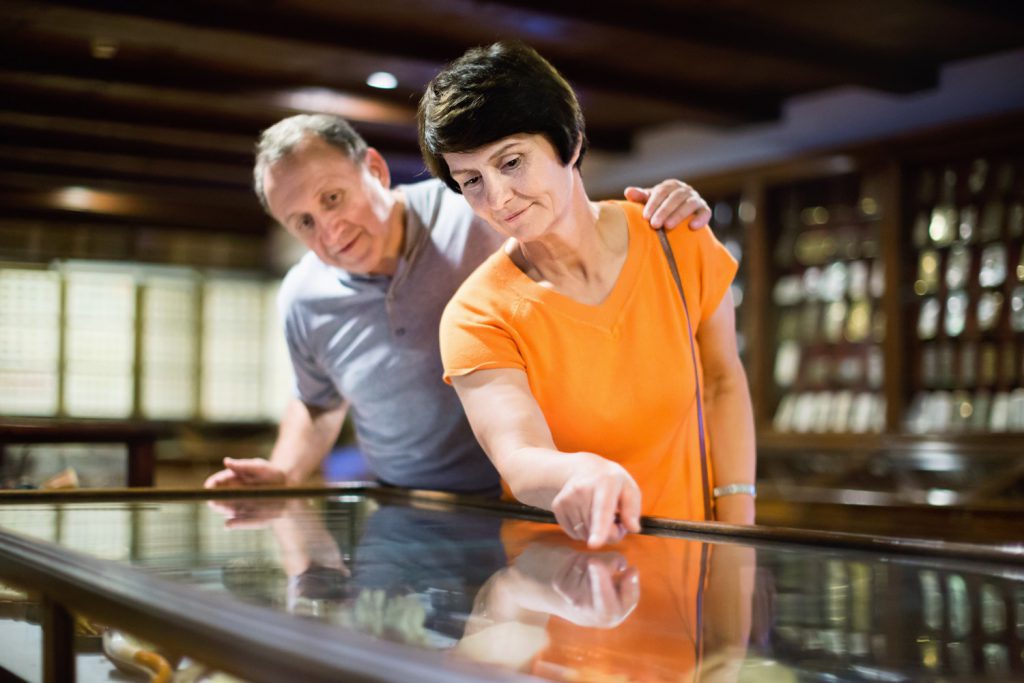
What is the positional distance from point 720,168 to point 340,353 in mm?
5949

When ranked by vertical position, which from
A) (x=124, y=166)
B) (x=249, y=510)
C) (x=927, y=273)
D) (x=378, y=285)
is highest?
(x=124, y=166)

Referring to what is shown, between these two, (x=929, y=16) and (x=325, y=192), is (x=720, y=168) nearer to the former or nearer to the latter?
(x=929, y=16)

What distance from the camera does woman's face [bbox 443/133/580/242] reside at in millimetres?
1379

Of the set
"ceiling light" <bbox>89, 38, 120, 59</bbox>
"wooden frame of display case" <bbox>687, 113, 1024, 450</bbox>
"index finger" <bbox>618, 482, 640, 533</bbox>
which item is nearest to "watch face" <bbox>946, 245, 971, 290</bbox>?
"wooden frame of display case" <bbox>687, 113, 1024, 450</bbox>

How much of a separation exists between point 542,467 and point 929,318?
5865 mm

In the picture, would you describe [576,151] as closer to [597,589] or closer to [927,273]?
[597,589]

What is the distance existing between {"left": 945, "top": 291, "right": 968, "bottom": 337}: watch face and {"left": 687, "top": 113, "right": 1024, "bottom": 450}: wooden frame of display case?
0.25m

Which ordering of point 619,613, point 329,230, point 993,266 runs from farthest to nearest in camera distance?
point 993,266
point 329,230
point 619,613

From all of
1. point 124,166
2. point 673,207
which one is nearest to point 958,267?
point 673,207

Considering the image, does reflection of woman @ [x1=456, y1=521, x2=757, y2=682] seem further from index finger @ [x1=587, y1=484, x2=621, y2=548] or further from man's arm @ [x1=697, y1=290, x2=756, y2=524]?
man's arm @ [x1=697, y1=290, x2=756, y2=524]

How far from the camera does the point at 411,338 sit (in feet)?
6.77

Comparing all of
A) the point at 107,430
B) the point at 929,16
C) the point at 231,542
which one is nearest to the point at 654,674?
the point at 231,542

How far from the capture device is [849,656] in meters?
0.69

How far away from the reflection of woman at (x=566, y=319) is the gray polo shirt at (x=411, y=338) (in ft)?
1.55
